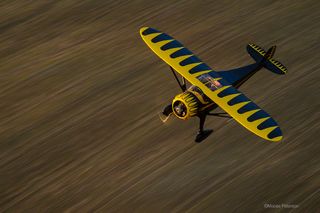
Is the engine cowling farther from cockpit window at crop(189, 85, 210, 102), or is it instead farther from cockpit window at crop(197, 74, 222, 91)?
cockpit window at crop(197, 74, 222, 91)

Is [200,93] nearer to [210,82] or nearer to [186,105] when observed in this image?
[210,82]

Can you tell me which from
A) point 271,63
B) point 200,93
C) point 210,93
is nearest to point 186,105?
point 200,93

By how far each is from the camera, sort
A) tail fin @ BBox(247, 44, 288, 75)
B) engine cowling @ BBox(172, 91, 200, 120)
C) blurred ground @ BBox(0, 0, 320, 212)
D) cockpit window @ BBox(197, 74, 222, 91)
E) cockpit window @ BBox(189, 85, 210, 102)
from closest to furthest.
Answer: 1. blurred ground @ BBox(0, 0, 320, 212)
2. engine cowling @ BBox(172, 91, 200, 120)
3. cockpit window @ BBox(197, 74, 222, 91)
4. cockpit window @ BBox(189, 85, 210, 102)
5. tail fin @ BBox(247, 44, 288, 75)

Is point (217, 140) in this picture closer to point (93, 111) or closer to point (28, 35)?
point (93, 111)

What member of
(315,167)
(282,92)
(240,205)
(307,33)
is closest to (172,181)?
(240,205)

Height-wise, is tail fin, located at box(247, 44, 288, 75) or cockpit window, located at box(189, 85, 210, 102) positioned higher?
cockpit window, located at box(189, 85, 210, 102)

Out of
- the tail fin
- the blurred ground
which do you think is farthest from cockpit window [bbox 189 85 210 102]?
the tail fin
